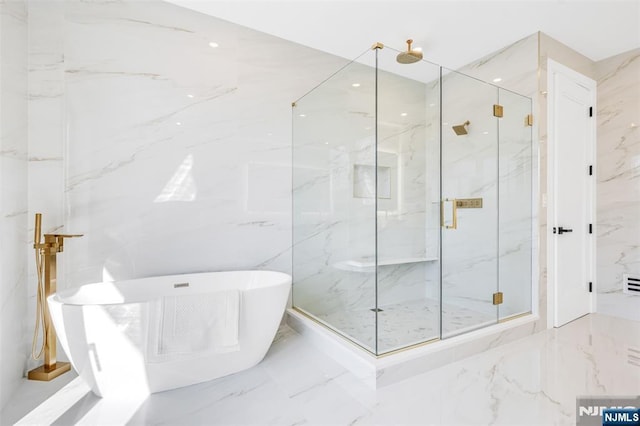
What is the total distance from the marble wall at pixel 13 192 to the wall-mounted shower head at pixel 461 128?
3136 mm

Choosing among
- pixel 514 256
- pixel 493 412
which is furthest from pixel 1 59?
pixel 514 256

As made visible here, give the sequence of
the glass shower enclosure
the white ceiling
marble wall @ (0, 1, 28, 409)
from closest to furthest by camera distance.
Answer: marble wall @ (0, 1, 28, 409), the glass shower enclosure, the white ceiling

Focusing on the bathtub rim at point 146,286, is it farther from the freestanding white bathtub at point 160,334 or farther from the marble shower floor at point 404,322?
the marble shower floor at point 404,322

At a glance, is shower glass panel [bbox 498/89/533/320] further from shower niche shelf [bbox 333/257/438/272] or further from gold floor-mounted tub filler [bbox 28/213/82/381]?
gold floor-mounted tub filler [bbox 28/213/82/381]

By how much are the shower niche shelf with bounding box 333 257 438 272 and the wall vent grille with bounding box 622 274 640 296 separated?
84.3 inches

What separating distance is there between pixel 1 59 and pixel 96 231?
1.09 m

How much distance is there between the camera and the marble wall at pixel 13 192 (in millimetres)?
1729

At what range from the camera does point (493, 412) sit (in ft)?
5.22

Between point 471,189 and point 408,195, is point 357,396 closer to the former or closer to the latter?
point 408,195

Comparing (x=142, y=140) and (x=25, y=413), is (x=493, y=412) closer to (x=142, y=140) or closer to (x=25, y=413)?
(x=25, y=413)

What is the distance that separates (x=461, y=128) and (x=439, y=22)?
2.97ft

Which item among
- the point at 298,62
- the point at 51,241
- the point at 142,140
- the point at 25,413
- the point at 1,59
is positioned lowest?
the point at 25,413

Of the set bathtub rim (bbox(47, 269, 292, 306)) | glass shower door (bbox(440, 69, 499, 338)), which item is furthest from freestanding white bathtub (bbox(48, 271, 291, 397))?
glass shower door (bbox(440, 69, 499, 338))

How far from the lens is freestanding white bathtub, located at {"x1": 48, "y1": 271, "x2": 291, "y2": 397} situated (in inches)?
63.6
